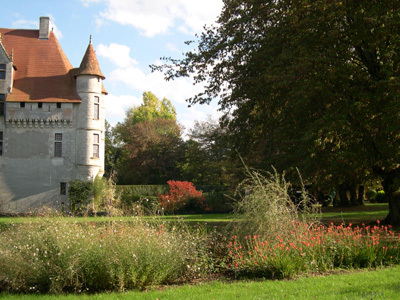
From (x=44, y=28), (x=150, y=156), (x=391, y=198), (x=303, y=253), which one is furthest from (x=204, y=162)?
(x=303, y=253)

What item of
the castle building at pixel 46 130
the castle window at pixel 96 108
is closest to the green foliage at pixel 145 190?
the castle building at pixel 46 130

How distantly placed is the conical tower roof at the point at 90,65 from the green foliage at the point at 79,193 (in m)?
8.63

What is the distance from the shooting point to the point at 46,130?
32656 millimetres

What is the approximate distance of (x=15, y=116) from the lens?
32.3 m

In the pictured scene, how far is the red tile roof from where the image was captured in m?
32.7

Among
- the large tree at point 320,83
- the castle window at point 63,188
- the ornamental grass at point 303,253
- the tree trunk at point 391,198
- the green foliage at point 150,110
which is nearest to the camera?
the ornamental grass at point 303,253

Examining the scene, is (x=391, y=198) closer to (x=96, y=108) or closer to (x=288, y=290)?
(x=288, y=290)

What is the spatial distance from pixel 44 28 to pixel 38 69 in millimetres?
4369

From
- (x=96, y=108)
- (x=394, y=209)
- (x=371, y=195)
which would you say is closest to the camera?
(x=394, y=209)

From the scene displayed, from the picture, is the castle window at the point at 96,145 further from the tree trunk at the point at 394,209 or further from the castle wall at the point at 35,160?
the tree trunk at the point at 394,209

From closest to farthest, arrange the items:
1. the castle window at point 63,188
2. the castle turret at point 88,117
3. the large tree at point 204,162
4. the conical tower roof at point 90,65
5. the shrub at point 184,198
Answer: the shrub at point 184,198
the castle window at point 63,188
the castle turret at point 88,117
the conical tower roof at point 90,65
the large tree at point 204,162

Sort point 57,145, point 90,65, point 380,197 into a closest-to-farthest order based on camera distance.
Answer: point 57,145 < point 90,65 < point 380,197

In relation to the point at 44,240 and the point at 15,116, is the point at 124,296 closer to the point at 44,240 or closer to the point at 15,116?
the point at 44,240

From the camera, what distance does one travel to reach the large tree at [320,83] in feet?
41.0
